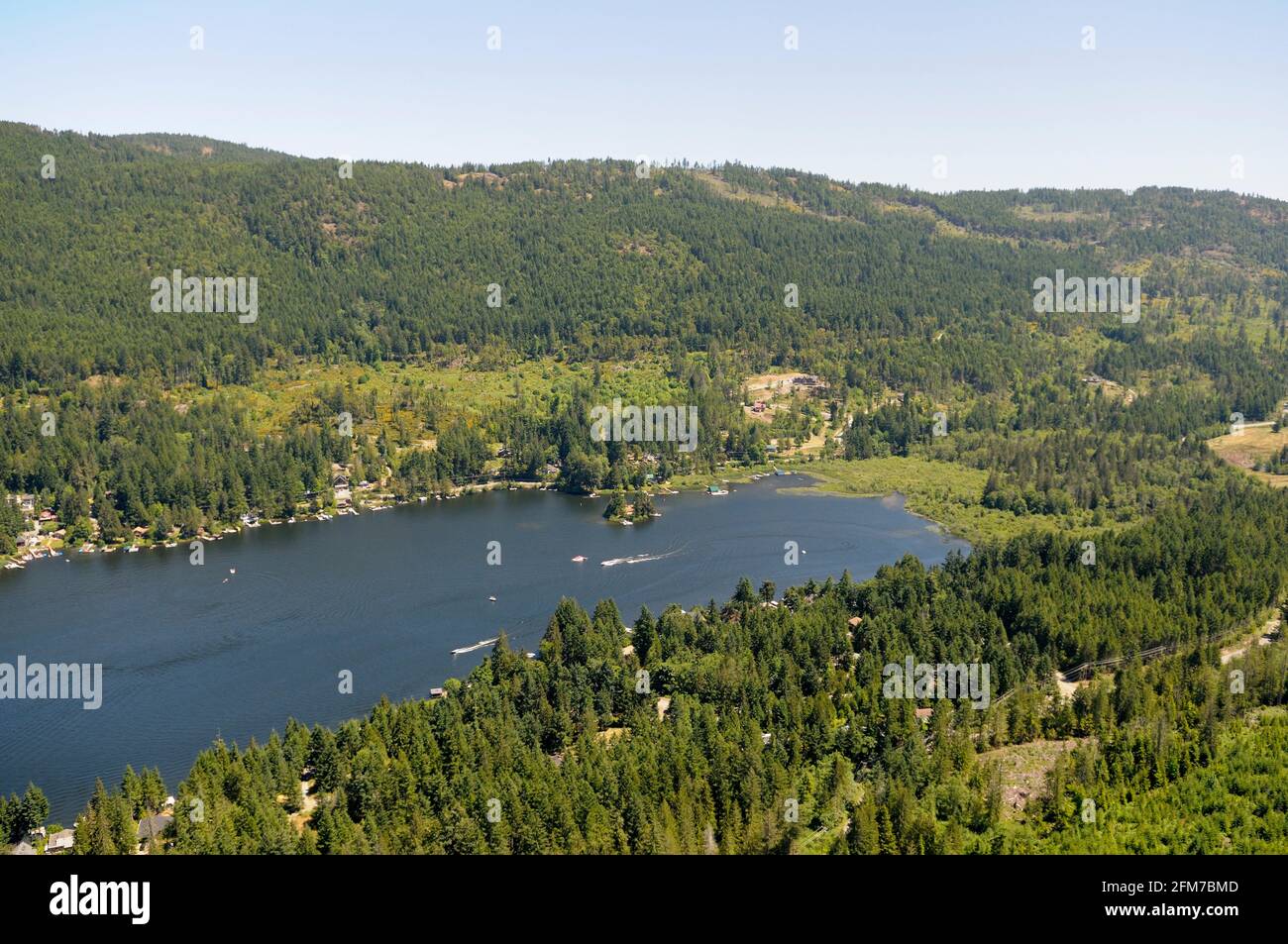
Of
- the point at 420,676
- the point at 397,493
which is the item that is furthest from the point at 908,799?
the point at 397,493

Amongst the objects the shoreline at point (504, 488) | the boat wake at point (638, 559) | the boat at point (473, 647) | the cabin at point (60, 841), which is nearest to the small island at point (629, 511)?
the shoreline at point (504, 488)

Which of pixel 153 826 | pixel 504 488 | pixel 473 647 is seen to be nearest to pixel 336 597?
pixel 473 647

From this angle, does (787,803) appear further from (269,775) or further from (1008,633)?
(1008,633)

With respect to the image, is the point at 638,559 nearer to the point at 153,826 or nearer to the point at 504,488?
the point at 504,488

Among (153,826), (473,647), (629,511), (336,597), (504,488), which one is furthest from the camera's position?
(504,488)

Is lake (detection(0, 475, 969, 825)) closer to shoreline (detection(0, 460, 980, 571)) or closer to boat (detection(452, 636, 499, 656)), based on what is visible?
boat (detection(452, 636, 499, 656))

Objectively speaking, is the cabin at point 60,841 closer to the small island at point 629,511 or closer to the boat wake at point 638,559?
the boat wake at point 638,559
